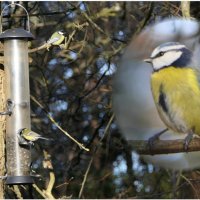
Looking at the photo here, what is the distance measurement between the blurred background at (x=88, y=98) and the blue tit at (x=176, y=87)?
63 cm

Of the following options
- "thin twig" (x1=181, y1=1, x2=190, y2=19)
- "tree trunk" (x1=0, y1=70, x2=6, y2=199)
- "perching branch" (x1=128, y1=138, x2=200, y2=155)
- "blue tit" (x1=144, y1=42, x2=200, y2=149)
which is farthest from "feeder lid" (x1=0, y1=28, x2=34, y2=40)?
"thin twig" (x1=181, y1=1, x2=190, y2=19)

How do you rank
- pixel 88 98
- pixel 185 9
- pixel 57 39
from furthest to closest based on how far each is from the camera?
pixel 88 98, pixel 185 9, pixel 57 39

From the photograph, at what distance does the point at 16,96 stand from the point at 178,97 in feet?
2.58

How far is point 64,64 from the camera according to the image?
5.28m

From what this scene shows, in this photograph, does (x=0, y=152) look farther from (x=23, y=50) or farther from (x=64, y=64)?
(x=64, y=64)

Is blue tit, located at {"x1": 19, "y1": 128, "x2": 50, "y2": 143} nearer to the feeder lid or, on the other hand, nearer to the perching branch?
the feeder lid

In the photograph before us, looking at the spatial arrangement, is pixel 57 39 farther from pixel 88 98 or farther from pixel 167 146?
pixel 88 98

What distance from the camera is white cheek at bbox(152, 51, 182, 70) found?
10.8 ft

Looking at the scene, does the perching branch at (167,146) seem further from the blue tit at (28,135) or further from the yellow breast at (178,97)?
the blue tit at (28,135)

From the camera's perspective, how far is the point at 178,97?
3324 mm

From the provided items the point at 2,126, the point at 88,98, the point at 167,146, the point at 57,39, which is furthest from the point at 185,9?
the point at 2,126

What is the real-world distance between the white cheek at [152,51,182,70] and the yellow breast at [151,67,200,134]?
0.08 ft

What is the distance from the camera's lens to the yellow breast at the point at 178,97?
10.8 ft

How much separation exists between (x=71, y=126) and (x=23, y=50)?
2.35m
